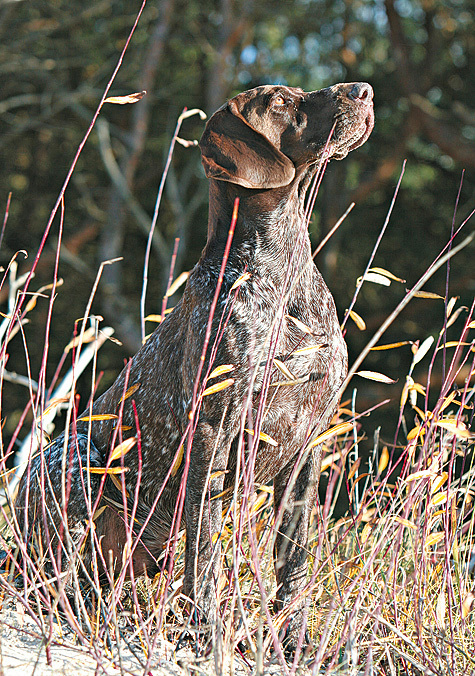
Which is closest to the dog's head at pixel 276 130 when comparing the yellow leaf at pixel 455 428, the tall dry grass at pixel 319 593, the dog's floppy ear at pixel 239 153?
the dog's floppy ear at pixel 239 153

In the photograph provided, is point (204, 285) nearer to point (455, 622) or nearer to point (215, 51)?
point (455, 622)

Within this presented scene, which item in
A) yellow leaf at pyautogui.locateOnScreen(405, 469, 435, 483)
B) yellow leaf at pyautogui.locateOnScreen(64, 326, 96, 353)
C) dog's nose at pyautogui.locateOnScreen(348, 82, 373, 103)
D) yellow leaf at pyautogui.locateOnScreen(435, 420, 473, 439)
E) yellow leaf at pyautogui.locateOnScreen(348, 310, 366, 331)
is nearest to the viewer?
yellow leaf at pyautogui.locateOnScreen(435, 420, 473, 439)

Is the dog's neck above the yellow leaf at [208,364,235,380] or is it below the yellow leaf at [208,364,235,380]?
above

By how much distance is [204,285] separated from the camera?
2.22m

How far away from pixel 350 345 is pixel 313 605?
719 cm

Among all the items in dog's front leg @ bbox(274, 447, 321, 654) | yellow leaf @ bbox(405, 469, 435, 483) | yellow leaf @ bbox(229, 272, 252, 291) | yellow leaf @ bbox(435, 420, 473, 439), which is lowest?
dog's front leg @ bbox(274, 447, 321, 654)

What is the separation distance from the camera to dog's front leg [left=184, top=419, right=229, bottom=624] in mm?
1980

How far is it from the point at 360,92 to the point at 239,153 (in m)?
0.44

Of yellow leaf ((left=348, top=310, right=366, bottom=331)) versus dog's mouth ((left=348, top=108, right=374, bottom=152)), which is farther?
dog's mouth ((left=348, top=108, right=374, bottom=152))

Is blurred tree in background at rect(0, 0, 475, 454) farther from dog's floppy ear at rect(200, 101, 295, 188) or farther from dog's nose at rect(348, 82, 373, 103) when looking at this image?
dog's floppy ear at rect(200, 101, 295, 188)

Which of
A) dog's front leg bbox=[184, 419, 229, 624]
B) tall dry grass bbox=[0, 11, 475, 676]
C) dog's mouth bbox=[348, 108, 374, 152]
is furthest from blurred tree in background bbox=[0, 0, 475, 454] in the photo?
dog's front leg bbox=[184, 419, 229, 624]

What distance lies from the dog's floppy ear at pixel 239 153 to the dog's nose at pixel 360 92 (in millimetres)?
290

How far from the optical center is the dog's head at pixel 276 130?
213 cm

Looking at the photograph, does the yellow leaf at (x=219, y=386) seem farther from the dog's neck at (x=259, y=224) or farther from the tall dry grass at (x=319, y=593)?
the dog's neck at (x=259, y=224)
